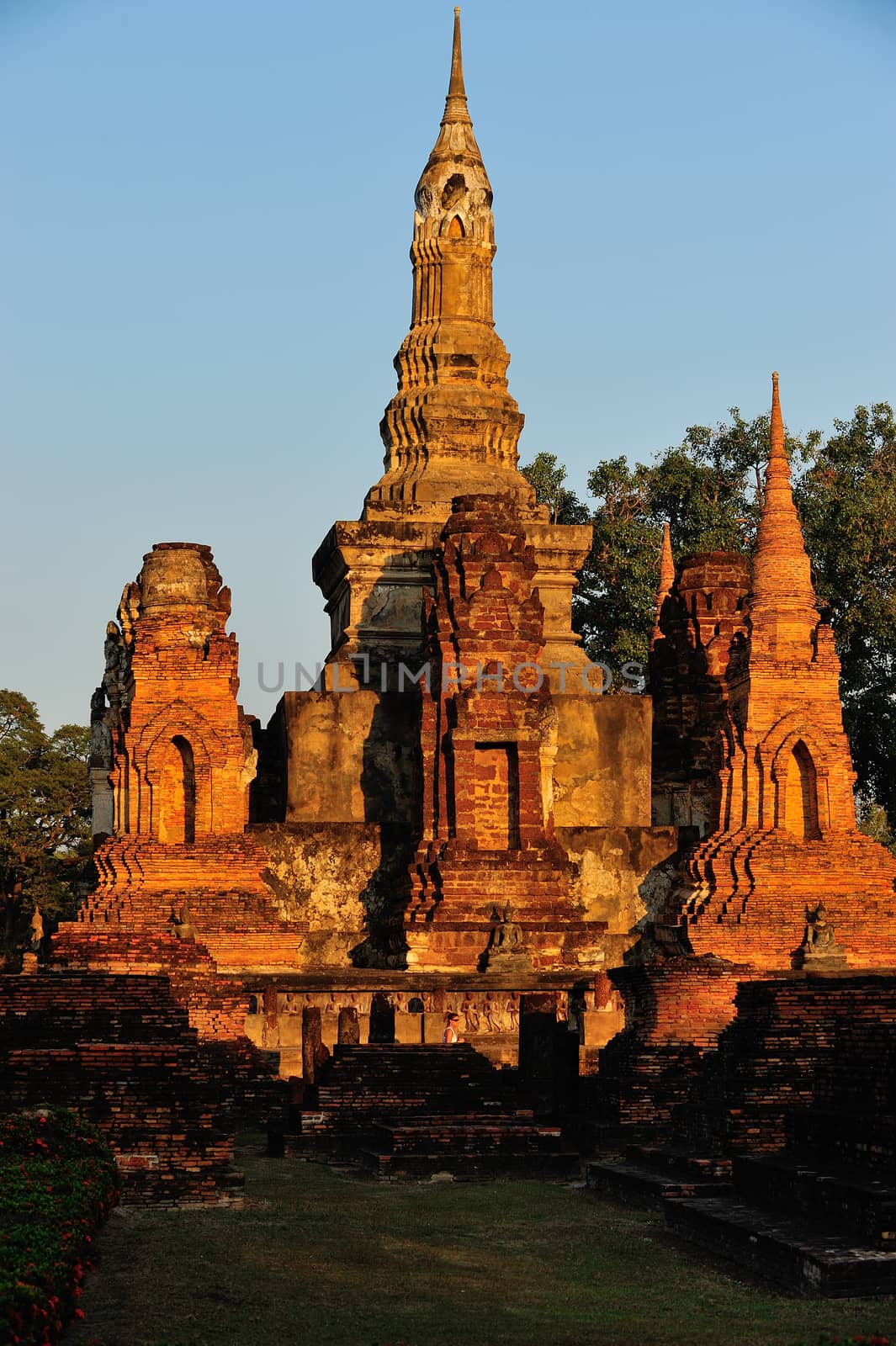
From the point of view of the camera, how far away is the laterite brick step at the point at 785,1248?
430 inches

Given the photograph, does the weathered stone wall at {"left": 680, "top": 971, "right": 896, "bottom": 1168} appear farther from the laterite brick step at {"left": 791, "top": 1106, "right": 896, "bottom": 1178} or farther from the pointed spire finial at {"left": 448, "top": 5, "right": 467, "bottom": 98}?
the pointed spire finial at {"left": 448, "top": 5, "right": 467, "bottom": 98}

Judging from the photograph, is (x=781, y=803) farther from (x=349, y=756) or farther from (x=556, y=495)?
(x=556, y=495)

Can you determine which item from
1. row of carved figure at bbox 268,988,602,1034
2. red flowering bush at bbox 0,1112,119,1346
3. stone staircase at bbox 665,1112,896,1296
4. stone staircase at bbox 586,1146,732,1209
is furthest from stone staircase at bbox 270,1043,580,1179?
row of carved figure at bbox 268,988,602,1034

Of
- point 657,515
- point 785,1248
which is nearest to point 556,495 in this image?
point 657,515

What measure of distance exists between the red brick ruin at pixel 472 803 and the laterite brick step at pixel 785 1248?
4.46 m

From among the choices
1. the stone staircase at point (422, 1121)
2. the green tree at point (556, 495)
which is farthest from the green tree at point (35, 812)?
the stone staircase at point (422, 1121)

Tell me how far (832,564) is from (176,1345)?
1275 inches

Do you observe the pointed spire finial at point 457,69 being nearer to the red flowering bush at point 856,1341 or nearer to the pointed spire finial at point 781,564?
the pointed spire finial at point 781,564

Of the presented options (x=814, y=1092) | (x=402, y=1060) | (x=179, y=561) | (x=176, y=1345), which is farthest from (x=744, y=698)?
(x=176, y=1345)

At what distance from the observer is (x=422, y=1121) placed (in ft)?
54.6

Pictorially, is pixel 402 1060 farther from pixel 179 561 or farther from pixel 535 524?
pixel 535 524

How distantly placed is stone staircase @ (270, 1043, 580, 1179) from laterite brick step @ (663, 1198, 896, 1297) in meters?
2.95

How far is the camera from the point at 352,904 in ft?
86.0

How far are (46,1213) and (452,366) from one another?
2122cm
